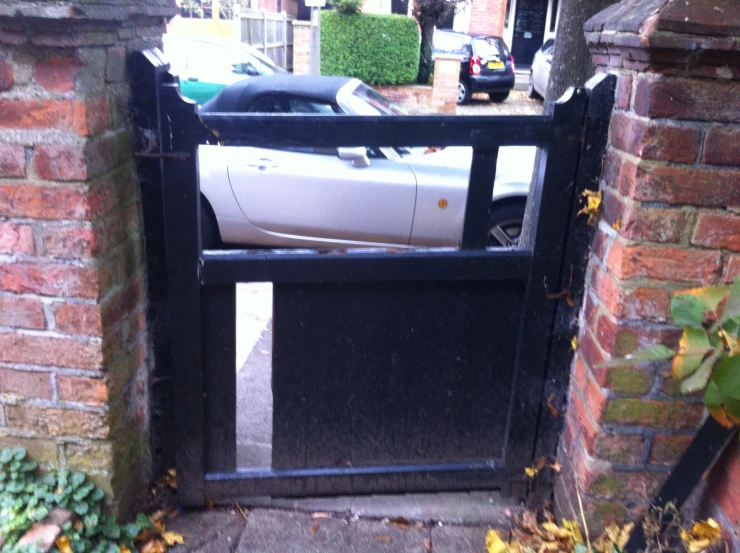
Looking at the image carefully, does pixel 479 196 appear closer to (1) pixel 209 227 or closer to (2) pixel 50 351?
(2) pixel 50 351

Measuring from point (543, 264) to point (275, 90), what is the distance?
131 inches

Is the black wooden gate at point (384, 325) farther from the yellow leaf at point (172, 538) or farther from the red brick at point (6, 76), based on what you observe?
the red brick at point (6, 76)

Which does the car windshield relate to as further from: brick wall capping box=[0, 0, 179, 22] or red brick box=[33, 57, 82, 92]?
red brick box=[33, 57, 82, 92]

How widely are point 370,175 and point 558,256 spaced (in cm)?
272

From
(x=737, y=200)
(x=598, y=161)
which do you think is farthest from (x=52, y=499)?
(x=737, y=200)

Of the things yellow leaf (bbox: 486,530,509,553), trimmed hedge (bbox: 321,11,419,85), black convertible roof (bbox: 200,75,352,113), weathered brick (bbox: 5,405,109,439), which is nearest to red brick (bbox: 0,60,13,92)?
weathered brick (bbox: 5,405,109,439)

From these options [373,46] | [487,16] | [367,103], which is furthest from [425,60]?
[367,103]

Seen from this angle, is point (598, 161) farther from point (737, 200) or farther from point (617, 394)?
point (617, 394)

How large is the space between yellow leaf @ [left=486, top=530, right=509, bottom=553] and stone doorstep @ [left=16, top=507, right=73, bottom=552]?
1.25 meters

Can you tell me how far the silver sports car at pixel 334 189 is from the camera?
4.66m

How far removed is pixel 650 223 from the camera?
5.88ft

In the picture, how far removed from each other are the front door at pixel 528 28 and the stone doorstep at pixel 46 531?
2322 cm

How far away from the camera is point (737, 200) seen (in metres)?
1.75

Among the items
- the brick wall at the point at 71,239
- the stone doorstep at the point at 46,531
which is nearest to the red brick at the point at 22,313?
the brick wall at the point at 71,239
